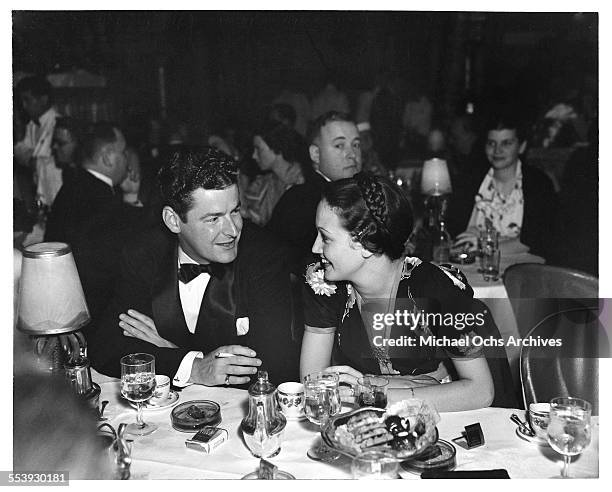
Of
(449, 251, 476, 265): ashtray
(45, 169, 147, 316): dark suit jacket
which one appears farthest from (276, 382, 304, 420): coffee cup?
(449, 251, 476, 265): ashtray

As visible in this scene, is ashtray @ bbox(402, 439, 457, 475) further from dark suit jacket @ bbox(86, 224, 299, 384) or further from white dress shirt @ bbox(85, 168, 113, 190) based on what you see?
white dress shirt @ bbox(85, 168, 113, 190)

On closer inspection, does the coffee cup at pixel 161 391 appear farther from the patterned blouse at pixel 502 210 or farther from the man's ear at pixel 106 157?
the patterned blouse at pixel 502 210

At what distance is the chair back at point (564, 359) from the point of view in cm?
195

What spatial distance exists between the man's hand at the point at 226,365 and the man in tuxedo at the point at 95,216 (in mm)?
942

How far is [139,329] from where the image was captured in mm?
2318

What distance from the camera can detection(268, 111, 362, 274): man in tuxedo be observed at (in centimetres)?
323

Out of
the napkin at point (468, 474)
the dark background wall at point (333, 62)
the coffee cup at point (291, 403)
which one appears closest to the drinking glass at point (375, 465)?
the napkin at point (468, 474)

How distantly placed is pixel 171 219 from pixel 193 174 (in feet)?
0.72

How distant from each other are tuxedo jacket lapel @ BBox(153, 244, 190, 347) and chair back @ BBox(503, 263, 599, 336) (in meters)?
1.36

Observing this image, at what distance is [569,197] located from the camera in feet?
15.1
